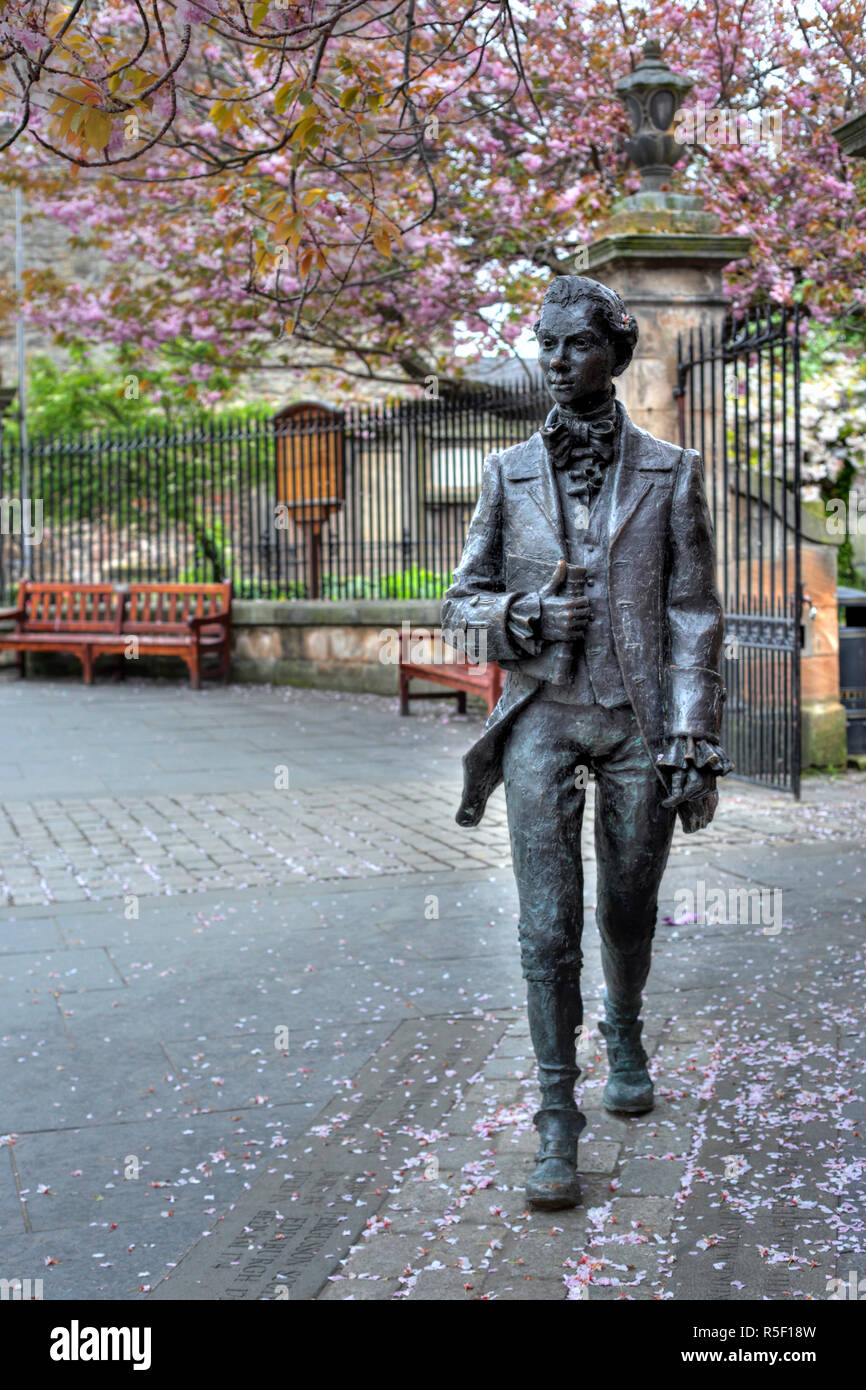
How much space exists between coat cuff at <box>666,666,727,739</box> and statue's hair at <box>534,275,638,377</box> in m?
0.80

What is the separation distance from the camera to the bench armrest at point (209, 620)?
14.5 meters

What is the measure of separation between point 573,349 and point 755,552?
6.78 m

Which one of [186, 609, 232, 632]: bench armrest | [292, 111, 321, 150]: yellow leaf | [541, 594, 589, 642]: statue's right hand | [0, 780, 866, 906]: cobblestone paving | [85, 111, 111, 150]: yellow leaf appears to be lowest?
[0, 780, 866, 906]: cobblestone paving

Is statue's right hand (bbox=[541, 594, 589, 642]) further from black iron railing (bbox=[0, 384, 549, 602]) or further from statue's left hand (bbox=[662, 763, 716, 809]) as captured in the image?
black iron railing (bbox=[0, 384, 549, 602])

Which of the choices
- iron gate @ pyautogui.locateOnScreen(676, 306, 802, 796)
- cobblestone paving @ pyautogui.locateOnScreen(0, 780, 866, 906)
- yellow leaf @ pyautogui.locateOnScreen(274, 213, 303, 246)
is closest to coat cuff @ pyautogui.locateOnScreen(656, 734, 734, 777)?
yellow leaf @ pyautogui.locateOnScreen(274, 213, 303, 246)

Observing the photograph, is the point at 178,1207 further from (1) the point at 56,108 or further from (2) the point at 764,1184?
(1) the point at 56,108

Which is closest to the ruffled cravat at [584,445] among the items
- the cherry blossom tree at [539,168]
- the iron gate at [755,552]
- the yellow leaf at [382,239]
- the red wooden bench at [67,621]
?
the yellow leaf at [382,239]

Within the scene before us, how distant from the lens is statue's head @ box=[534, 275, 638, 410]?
3.49m

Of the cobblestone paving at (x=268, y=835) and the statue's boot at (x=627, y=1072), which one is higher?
the cobblestone paving at (x=268, y=835)

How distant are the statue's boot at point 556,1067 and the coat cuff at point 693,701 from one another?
0.70 m

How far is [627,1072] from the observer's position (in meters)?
4.00

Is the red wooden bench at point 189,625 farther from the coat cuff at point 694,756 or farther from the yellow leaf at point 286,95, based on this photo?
the coat cuff at point 694,756

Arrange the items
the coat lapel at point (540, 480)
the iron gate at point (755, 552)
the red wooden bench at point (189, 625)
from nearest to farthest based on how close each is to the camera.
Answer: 1. the coat lapel at point (540, 480)
2. the iron gate at point (755, 552)
3. the red wooden bench at point (189, 625)

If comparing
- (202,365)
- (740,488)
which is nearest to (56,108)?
(740,488)
